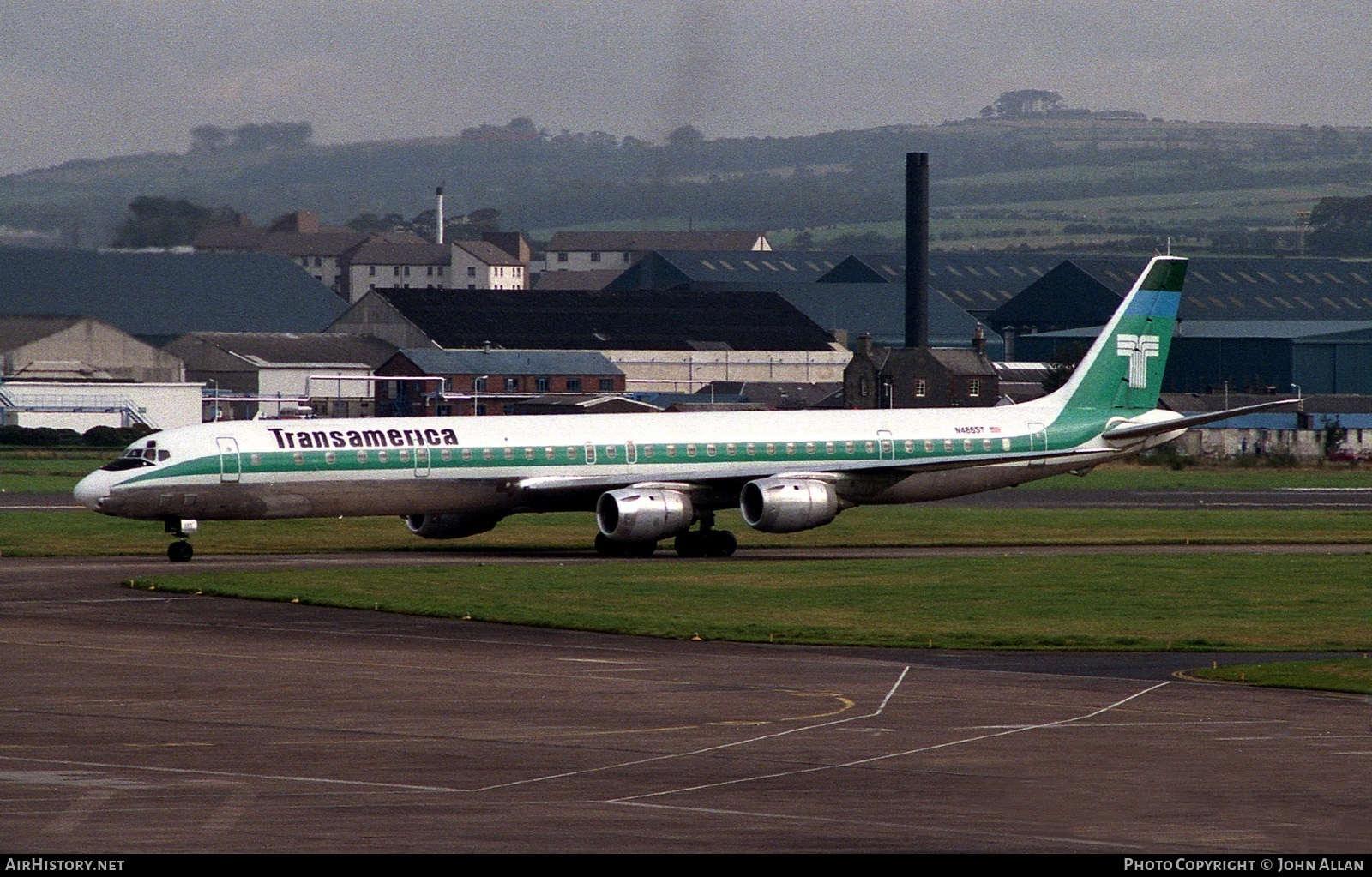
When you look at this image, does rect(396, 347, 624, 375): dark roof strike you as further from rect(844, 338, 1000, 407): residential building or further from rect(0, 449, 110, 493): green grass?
rect(0, 449, 110, 493): green grass

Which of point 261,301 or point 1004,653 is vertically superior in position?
point 261,301

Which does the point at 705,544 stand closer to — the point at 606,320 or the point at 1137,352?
the point at 1137,352

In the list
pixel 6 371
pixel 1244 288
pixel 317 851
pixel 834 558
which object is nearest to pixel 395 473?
pixel 834 558

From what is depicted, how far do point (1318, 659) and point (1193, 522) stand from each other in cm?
3387

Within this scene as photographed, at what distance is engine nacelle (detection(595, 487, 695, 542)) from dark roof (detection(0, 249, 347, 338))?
92081 mm

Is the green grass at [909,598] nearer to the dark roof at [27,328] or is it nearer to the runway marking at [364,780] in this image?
the runway marking at [364,780]

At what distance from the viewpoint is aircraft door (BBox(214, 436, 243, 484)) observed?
164 ft

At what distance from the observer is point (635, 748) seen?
22938mm

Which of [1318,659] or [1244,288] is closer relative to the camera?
[1318,659]

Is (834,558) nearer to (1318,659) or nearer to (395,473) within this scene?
(395,473)

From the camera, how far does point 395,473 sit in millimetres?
51594

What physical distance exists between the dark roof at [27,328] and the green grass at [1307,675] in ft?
399

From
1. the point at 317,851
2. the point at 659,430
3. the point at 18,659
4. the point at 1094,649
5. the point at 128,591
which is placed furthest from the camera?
the point at 659,430

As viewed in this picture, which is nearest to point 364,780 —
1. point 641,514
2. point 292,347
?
point 641,514
